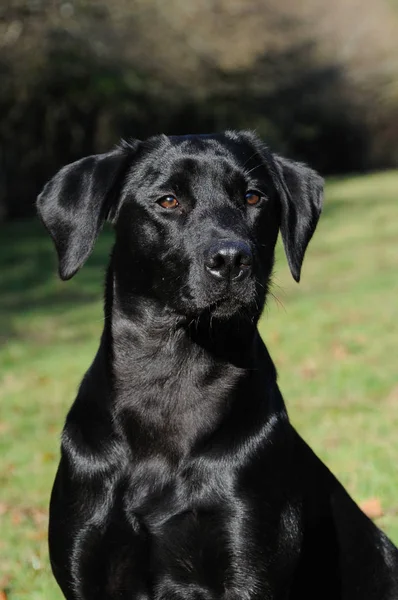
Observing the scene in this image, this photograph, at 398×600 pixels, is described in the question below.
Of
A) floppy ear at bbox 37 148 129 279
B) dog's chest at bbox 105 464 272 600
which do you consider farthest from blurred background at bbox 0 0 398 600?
dog's chest at bbox 105 464 272 600

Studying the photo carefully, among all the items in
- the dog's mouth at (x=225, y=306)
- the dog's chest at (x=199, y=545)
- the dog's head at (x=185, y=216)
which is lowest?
the dog's chest at (x=199, y=545)

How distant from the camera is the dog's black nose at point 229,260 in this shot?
3.18 m

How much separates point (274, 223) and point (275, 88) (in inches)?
1105

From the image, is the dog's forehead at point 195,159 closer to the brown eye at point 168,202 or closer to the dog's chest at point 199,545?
the brown eye at point 168,202

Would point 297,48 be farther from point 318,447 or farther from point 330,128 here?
point 318,447

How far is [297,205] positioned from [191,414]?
3.05 ft

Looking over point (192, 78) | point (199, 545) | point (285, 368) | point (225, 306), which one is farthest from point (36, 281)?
point (192, 78)

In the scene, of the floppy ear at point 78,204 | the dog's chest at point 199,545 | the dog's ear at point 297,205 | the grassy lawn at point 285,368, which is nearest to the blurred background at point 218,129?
the grassy lawn at point 285,368

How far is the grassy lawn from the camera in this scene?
545 cm

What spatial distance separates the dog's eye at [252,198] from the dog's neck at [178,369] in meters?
0.47

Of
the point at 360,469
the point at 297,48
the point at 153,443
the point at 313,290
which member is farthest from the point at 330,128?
the point at 153,443

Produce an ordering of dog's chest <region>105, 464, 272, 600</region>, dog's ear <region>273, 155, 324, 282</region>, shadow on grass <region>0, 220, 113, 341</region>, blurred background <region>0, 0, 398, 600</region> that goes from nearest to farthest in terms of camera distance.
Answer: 1. dog's chest <region>105, 464, 272, 600</region>
2. dog's ear <region>273, 155, 324, 282</region>
3. blurred background <region>0, 0, 398, 600</region>
4. shadow on grass <region>0, 220, 113, 341</region>

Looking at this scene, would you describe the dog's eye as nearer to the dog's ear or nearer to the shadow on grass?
the dog's ear

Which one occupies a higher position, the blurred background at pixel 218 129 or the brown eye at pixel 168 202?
the brown eye at pixel 168 202
